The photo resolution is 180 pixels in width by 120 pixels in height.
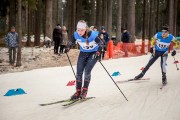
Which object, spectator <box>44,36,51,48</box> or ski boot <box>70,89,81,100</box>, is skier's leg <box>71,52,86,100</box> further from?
spectator <box>44,36,51,48</box>

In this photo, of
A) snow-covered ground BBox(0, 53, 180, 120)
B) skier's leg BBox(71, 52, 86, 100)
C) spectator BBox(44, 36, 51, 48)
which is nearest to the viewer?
snow-covered ground BBox(0, 53, 180, 120)

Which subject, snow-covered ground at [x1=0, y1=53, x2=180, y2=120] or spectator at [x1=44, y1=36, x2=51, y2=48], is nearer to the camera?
snow-covered ground at [x1=0, y1=53, x2=180, y2=120]

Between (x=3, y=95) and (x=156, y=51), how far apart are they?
5125 mm

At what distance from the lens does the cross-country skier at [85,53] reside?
6.91 metres

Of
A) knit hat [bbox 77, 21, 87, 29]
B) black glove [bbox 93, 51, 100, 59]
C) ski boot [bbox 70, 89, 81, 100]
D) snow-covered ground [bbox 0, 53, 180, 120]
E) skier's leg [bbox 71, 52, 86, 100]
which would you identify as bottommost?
snow-covered ground [bbox 0, 53, 180, 120]

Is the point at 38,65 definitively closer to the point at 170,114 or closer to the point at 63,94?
the point at 63,94

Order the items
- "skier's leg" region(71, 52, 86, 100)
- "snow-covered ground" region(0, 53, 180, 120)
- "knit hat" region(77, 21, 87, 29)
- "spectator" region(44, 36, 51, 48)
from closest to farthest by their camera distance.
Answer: "snow-covered ground" region(0, 53, 180, 120)
"knit hat" region(77, 21, 87, 29)
"skier's leg" region(71, 52, 86, 100)
"spectator" region(44, 36, 51, 48)

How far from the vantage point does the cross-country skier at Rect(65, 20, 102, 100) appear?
6.91 m

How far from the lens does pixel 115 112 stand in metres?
5.98

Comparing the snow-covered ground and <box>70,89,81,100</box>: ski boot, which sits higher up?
<box>70,89,81,100</box>: ski boot

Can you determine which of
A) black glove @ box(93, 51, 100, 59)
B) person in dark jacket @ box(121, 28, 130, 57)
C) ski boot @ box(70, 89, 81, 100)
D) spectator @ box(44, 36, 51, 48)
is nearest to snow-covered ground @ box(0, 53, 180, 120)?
ski boot @ box(70, 89, 81, 100)

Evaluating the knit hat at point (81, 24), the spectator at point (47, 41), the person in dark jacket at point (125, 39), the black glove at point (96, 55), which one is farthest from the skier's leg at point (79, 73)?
the spectator at point (47, 41)

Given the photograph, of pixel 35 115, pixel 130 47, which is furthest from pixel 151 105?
pixel 130 47

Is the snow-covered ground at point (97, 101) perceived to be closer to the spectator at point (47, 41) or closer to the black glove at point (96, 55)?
the black glove at point (96, 55)
